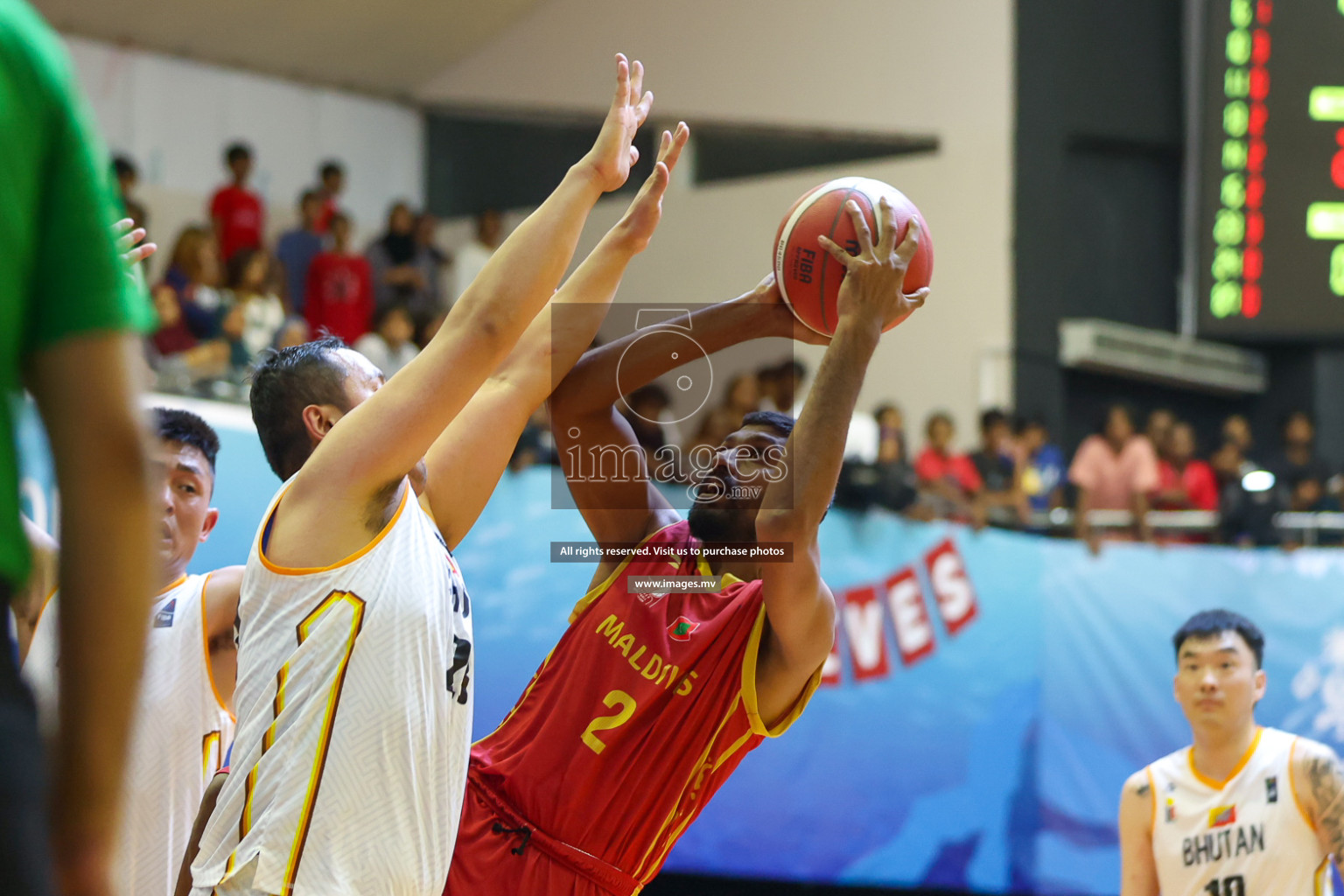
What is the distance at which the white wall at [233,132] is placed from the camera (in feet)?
39.7

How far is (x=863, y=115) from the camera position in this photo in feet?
43.3

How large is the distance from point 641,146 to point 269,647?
524 inches

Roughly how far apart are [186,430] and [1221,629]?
3.52m

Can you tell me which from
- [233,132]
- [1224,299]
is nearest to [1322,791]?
[1224,299]

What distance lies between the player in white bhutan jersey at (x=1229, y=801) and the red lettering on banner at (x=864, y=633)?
10.4 ft

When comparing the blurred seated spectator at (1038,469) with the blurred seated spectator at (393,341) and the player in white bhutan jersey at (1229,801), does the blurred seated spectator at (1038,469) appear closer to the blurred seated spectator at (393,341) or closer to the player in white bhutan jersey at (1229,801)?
the blurred seated spectator at (393,341)

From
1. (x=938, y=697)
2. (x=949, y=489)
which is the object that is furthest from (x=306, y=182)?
(x=938, y=697)

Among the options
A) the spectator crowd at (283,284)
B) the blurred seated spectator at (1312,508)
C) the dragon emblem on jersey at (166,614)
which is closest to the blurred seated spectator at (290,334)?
the spectator crowd at (283,284)

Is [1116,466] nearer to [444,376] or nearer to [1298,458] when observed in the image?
[1298,458]

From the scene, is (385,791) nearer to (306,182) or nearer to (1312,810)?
(1312,810)

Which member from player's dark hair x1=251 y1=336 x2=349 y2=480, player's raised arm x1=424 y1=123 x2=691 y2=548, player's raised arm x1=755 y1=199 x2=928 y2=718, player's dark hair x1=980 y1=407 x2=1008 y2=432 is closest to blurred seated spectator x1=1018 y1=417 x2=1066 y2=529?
player's dark hair x1=980 y1=407 x2=1008 y2=432

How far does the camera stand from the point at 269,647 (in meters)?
2.28

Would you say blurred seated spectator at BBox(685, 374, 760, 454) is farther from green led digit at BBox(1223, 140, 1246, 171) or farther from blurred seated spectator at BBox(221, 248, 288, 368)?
green led digit at BBox(1223, 140, 1246, 171)

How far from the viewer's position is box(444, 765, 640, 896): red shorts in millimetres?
3021
